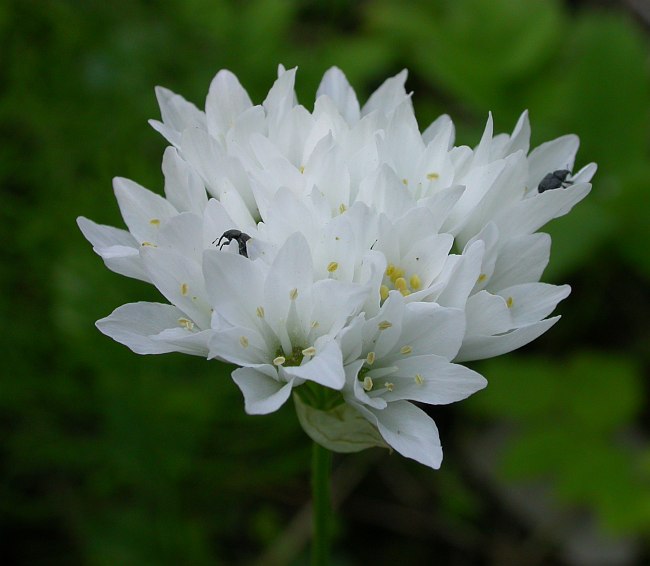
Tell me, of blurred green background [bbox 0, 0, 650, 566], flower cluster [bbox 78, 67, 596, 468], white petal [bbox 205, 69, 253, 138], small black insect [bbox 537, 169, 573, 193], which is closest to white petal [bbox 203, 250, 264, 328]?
flower cluster [bbox 78, 67, 596, 468]

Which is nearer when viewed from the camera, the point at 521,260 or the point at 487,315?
the point at 487,315

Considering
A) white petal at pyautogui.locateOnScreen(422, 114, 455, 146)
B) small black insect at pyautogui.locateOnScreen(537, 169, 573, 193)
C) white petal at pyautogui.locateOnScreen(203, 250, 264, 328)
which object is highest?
small black insect at pyautogui.locateOnScreen(537, 169, 573, 193)

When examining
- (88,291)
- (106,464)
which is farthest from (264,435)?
(88,291)

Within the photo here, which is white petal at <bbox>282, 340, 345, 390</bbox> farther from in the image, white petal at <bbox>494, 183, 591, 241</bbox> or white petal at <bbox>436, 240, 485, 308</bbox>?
white petal at <bbox>494, 183, 591, 241</bbox>

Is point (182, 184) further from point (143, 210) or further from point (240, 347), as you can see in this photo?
point (240, 347)

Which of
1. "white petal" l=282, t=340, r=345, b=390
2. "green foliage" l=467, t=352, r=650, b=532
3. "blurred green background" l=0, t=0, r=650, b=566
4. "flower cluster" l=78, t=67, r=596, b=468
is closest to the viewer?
"white petal" l=282, t=340, r=345, b=390

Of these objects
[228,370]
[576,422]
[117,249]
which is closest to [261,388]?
[117,249]

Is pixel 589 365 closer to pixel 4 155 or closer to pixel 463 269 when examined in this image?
pixel 463 269
